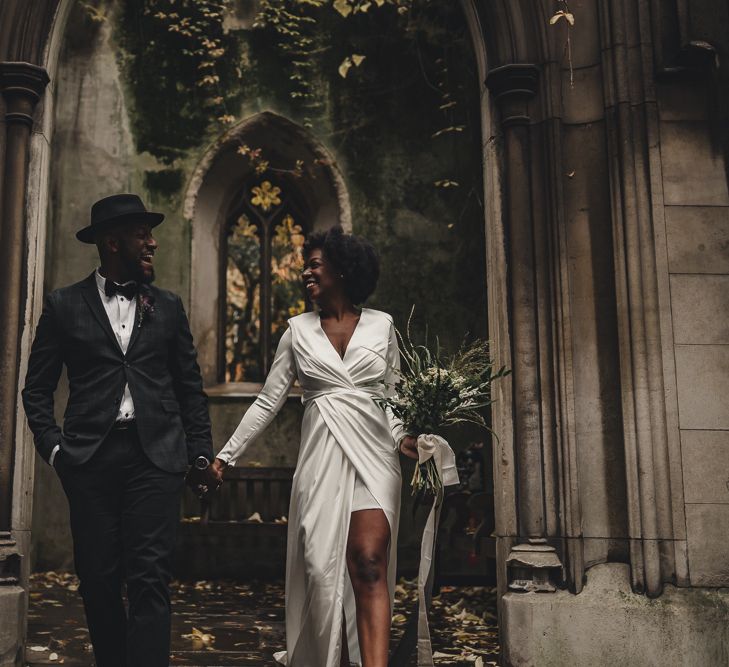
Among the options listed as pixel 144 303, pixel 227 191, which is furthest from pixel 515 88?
pixel 227 191

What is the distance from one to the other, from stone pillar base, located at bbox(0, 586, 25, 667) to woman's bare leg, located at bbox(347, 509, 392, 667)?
81.9 inches

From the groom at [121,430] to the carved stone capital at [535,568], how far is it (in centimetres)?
197

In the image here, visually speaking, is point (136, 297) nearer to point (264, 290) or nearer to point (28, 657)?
point (28, 657)

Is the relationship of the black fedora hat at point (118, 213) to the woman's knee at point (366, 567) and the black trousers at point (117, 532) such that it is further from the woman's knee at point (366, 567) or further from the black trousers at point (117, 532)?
the woman's knee at point (366, 567)

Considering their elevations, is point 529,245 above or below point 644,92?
below

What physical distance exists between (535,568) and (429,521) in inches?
44.2

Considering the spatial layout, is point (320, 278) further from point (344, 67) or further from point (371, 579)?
point (344, 67)

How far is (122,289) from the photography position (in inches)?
153

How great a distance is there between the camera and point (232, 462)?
4.18 metres

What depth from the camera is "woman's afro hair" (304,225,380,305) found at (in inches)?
171

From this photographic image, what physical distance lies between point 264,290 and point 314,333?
6.24m

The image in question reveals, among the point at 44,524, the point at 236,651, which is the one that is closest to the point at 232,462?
the point at 236,651

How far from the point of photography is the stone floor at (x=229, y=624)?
5281 mm

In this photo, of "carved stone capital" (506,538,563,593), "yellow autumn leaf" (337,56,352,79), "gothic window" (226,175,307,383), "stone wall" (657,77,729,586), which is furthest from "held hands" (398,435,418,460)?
"gothic window" (226,175,307,383)
